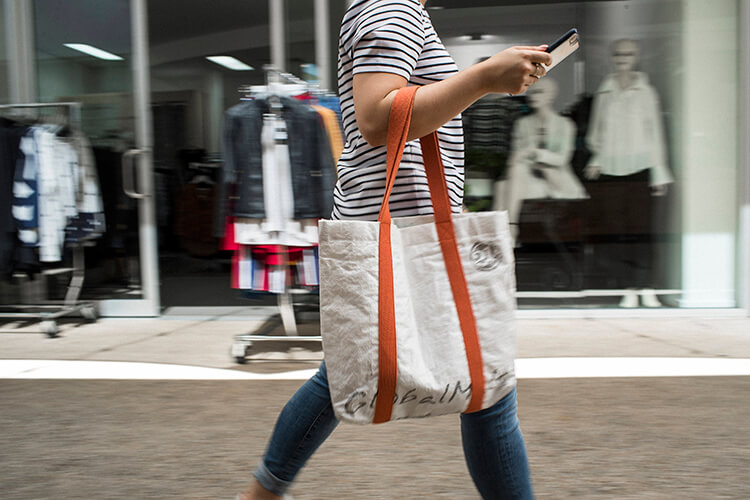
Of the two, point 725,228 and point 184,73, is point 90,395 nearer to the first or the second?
point 184,73

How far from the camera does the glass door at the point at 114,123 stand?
19.2 ft

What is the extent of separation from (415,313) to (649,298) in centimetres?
517

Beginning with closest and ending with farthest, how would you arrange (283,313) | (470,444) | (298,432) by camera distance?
(470,444)
(298,432)
(283,313)

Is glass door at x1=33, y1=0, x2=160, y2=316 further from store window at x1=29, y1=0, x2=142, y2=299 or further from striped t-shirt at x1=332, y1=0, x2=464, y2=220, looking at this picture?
striped t-shirt at x1=332, y1=0, x2=464, y2=220

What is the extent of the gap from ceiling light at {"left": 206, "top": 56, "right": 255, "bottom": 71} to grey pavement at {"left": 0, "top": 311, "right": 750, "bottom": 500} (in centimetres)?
279

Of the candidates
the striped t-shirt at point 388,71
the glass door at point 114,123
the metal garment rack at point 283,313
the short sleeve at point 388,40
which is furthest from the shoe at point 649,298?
the short sleeve at point 388,40

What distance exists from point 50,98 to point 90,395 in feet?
12.1

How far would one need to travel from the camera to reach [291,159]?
421cm

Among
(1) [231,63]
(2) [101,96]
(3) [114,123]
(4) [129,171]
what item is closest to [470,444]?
(4) [129,171]

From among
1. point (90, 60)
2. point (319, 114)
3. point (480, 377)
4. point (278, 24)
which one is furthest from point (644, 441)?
point (90, 60)

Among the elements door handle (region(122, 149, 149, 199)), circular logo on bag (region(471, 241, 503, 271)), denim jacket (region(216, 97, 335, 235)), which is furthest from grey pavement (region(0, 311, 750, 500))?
door handle (region(122, 149, 149, 199))

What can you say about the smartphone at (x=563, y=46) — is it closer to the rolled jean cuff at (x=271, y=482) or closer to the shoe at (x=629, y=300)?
the rolled jean cuff at (x=271, y=482)

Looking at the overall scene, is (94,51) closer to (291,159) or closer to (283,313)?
(291,159)

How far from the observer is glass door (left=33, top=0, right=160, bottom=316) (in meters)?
5.85
